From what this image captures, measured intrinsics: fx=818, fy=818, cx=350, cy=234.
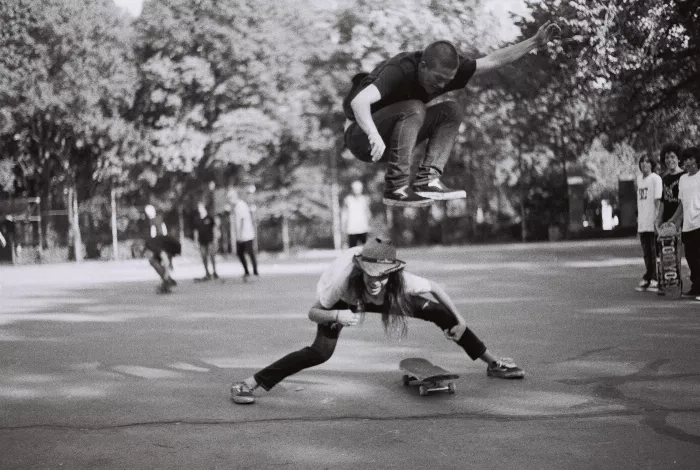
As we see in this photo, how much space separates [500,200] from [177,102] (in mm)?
13775

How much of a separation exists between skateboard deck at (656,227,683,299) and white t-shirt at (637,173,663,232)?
433 mm

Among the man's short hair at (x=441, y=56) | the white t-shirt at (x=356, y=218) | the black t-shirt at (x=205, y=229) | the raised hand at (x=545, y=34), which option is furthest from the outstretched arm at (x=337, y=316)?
the black t-shirt at (x=205, y=229)

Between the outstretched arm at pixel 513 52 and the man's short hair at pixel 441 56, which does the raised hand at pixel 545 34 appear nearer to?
the outstretched arm at pixel 513 52

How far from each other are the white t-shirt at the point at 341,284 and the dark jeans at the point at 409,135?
1.04 meters

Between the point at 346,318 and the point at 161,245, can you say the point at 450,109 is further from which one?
the point at 161,245

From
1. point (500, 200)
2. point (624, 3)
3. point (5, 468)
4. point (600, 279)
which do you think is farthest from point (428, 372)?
point (500, 200)

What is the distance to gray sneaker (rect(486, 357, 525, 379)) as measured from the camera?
21.2ft

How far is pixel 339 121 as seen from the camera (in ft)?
113

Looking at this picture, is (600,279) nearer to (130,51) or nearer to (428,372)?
(428,372)

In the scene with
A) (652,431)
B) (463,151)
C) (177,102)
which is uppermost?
(177,102)

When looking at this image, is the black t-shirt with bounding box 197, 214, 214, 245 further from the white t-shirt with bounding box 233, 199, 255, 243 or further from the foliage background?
the foliage background

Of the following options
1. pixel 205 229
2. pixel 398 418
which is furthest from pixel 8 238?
pixel 398 418

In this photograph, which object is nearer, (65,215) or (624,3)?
(624,3)

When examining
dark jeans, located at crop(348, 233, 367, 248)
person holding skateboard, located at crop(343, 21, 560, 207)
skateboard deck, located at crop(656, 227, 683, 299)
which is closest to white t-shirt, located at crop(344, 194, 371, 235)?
dark jeans, located at crop(348, 233, 367, 248)
